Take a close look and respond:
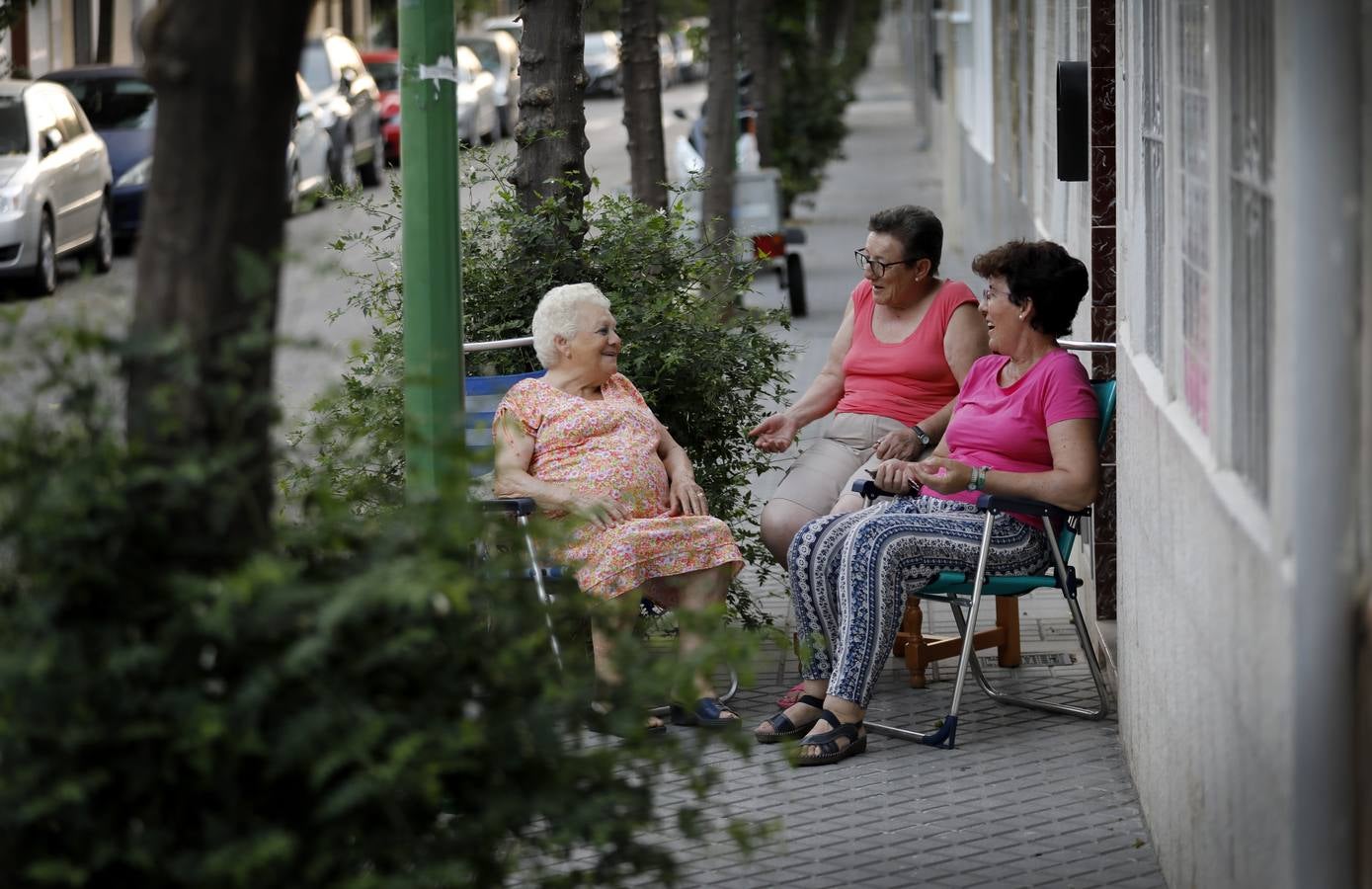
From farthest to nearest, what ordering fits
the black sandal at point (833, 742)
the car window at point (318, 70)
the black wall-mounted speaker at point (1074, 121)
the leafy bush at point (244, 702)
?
1. the car window at point (318, 70)
2. the black wall-mounted speaker at point (1074, 121)
3. the black sandal at point (833, 742)
4. the leafy bush at point (244, 702)

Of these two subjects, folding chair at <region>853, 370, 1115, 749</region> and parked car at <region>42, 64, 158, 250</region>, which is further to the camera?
parked car at <region>42, 64, 158, 250</region>

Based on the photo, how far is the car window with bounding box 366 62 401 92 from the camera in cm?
3058

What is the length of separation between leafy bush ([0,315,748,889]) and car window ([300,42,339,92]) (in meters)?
23.6

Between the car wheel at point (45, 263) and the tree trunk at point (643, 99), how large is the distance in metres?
6.06

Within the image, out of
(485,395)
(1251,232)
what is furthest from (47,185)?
(1251,232)

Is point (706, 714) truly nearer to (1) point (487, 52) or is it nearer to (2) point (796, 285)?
(2) point (796, 285)

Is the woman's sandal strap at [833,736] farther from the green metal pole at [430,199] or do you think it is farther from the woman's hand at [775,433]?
the green metal pole at [430,199]

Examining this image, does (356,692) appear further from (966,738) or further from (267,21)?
(966,738)

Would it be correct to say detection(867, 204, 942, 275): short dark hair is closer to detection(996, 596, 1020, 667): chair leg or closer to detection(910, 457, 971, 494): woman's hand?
detection(910, 457, 971, 494): woman's hand

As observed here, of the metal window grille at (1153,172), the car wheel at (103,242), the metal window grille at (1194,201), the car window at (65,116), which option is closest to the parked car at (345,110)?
the car wheel at (103,242)

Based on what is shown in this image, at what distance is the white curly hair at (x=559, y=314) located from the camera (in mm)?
5887

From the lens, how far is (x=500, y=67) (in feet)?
122

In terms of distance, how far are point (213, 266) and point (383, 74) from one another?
29031mm

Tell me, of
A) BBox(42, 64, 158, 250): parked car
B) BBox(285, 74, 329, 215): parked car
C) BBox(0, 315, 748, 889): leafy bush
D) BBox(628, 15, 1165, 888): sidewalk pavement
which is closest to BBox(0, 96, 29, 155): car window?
BBox(42, 64, 158, 250): parked car
